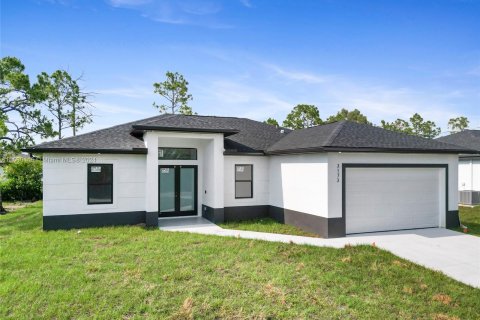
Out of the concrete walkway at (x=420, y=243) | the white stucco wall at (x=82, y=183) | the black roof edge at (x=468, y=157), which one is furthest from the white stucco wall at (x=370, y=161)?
the black roof edge at (x=468, y=157)

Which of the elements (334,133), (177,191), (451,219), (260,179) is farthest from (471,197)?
(177,191)

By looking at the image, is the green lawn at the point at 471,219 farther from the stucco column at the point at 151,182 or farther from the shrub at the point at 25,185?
the shrub at the point at 25,185

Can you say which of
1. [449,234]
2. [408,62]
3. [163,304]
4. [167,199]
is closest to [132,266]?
[163,304]

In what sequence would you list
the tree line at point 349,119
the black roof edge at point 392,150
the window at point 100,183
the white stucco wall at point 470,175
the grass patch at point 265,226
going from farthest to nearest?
1. the tree line at point 349,119
2. the white stucco wall at point 470,175
3. the window at point 100,183
4. the grass patch at point 265,226
5. the black roof edge at point 392,150

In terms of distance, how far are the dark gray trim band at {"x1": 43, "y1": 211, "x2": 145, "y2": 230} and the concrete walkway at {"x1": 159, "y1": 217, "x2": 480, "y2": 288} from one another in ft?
3.43

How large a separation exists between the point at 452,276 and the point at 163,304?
5.89 metres

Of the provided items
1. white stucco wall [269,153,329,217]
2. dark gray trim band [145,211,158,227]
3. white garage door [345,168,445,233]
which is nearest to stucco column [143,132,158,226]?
dark gray trim band [145,211,158,227]

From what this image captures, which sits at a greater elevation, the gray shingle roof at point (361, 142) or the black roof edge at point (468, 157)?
the gray shingle roof at point (361, 142)

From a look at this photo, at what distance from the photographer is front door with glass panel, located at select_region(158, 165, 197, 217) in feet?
40.3

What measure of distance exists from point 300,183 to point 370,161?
246cm

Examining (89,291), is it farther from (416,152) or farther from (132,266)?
(416,152)

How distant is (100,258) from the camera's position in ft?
22.4

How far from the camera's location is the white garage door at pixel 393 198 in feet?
32.1

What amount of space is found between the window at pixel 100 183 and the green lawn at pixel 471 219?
12.7 metres
